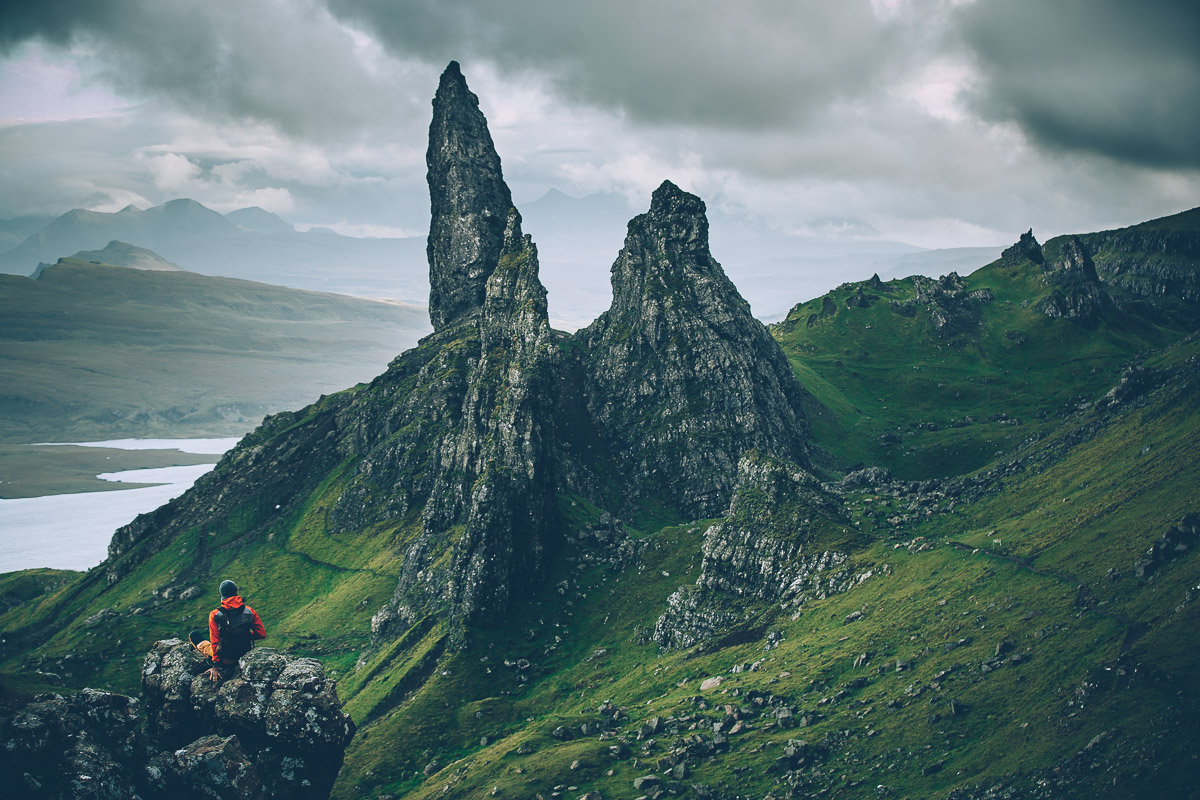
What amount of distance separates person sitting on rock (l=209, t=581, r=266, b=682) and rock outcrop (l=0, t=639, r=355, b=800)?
42.7 inches

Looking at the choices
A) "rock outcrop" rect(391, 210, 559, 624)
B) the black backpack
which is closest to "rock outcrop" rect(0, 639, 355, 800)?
the black backpack

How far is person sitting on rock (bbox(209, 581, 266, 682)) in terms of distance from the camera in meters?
70.9

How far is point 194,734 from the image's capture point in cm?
7069

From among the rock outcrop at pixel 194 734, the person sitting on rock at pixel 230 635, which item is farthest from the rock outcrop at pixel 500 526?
the person sitting on rock at pixel 230 635

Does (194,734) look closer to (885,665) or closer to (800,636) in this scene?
(885,665)

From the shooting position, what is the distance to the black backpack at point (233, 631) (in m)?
70.9

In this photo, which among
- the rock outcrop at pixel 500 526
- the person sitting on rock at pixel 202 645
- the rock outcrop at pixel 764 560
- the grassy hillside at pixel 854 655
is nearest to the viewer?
the person sitting on rock at pixel 202 645

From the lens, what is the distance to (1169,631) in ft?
252

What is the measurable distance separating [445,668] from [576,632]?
27.4 meters

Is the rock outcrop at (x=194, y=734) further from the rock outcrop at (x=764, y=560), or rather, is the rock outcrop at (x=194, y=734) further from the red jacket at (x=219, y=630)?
the rock outcrop at (x=764, y=560)

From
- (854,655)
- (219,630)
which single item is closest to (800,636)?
(854,655)

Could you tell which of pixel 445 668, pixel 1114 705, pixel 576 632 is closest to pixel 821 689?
pixel 1114 705

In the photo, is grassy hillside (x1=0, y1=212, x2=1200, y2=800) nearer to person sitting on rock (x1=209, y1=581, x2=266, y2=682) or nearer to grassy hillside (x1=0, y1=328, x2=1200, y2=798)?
grassy hillside (x1=0, y1=328, x2=1200, y2=798)

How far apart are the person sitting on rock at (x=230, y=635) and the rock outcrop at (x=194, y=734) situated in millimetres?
1083
